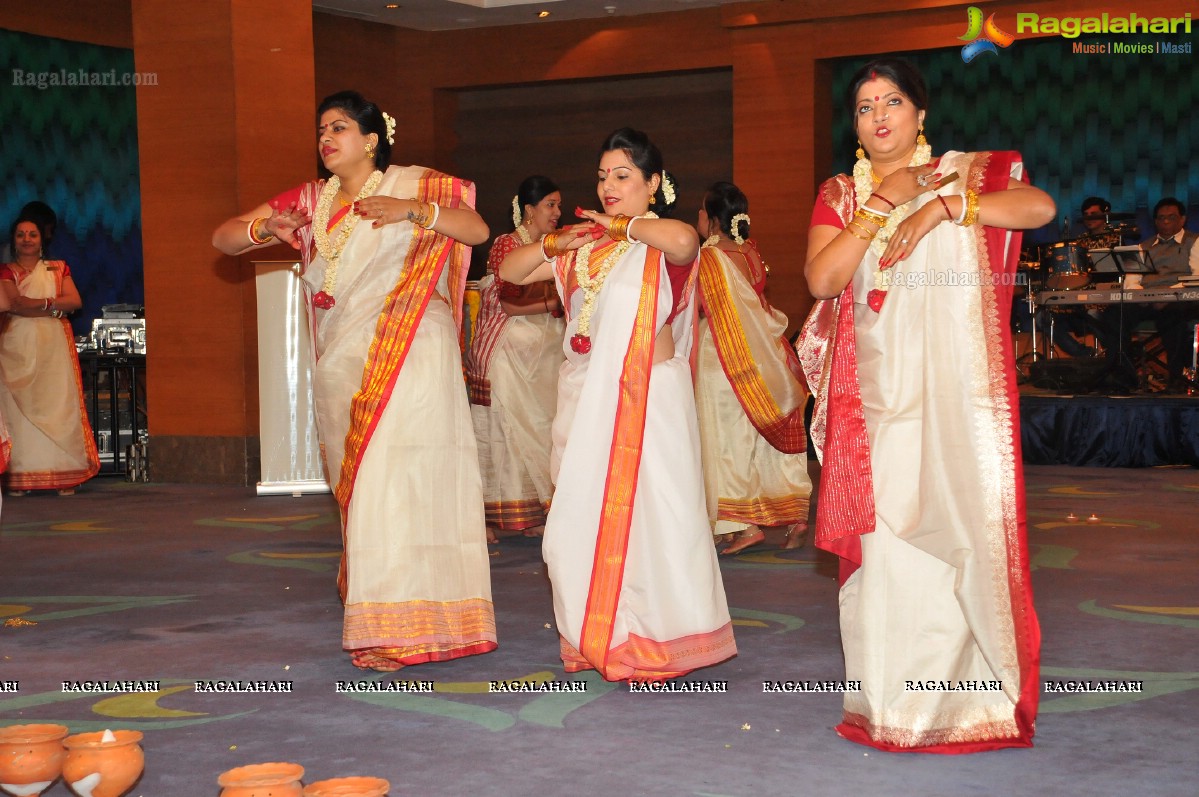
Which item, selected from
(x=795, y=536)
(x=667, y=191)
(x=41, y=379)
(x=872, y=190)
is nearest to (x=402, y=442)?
(x=667, y=191)

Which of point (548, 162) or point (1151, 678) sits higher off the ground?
point (548, 162)

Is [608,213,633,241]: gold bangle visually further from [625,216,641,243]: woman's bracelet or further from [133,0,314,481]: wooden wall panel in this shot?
[133,0,314,481]: wooden wall panel

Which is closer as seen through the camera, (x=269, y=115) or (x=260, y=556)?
(x=260, y=556)

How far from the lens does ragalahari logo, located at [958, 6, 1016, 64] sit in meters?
11.4

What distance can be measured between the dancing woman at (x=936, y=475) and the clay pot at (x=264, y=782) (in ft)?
4.17

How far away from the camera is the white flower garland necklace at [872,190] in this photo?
297 cm

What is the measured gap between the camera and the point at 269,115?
8547 millimetres

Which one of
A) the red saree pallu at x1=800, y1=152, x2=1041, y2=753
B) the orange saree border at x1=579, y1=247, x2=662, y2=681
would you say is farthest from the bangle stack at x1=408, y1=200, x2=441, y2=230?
the red saree pallu at x1=800, y1=152, x2=1041, y2=753

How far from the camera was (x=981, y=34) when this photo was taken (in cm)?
1162

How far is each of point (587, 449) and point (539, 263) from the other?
56 centimetres

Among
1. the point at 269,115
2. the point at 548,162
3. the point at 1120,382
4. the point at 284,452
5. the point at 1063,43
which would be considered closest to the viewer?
the point at 284,452

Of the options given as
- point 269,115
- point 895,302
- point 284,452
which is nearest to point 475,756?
point 895,302

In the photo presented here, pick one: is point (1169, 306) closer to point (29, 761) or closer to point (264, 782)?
point (264, 782)

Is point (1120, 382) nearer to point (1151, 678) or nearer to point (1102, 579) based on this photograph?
point (1102, 579)
